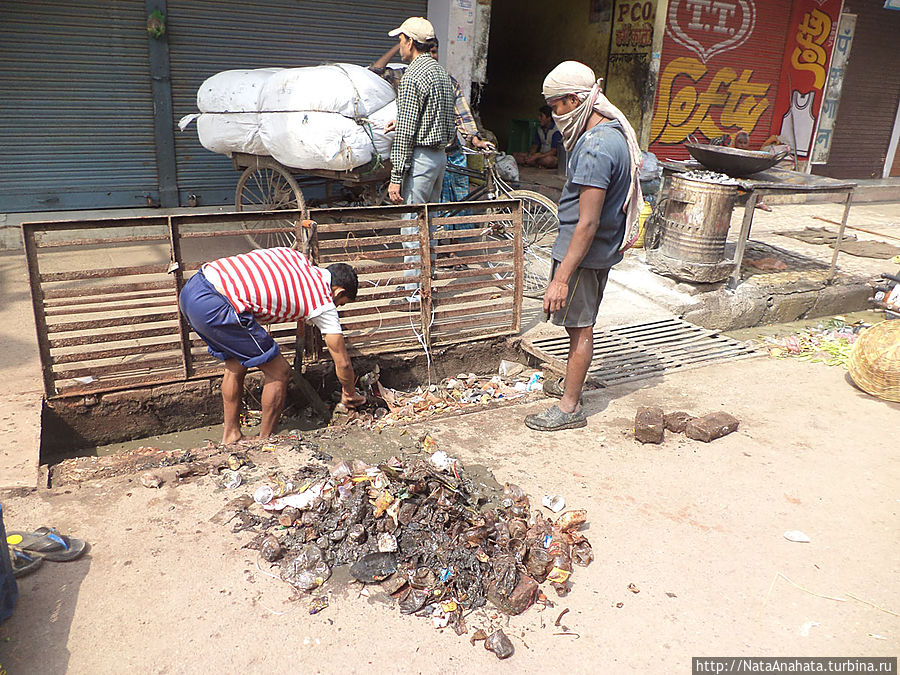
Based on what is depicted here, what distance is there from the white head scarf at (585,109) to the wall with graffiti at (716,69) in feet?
27.6

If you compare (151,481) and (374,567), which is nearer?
(374,567)

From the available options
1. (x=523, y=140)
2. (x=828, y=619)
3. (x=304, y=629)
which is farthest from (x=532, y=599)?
(x=523, y=140)

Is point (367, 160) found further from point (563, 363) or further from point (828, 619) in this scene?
point (828, 619)

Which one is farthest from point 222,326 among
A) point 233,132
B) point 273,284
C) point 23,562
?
point 233,132

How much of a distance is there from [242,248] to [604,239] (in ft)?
15.3

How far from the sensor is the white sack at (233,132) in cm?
601

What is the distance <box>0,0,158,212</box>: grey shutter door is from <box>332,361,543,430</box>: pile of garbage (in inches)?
191

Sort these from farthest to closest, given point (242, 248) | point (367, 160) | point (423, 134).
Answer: point (242, 248) → point (367, 160) → point (423, 134)

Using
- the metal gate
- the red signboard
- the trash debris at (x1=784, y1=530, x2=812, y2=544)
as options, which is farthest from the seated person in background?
the trash debris at (x1=784, y1=530, x2=812, y2=544)

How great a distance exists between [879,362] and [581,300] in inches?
91.0

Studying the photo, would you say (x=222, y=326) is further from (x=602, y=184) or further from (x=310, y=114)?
(x=310, y=114)

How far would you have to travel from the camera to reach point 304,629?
2453 mm

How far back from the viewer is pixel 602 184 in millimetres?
3410

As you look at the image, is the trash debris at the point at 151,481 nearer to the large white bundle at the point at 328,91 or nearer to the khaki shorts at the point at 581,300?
the khaki shorts at the point at 581,300
